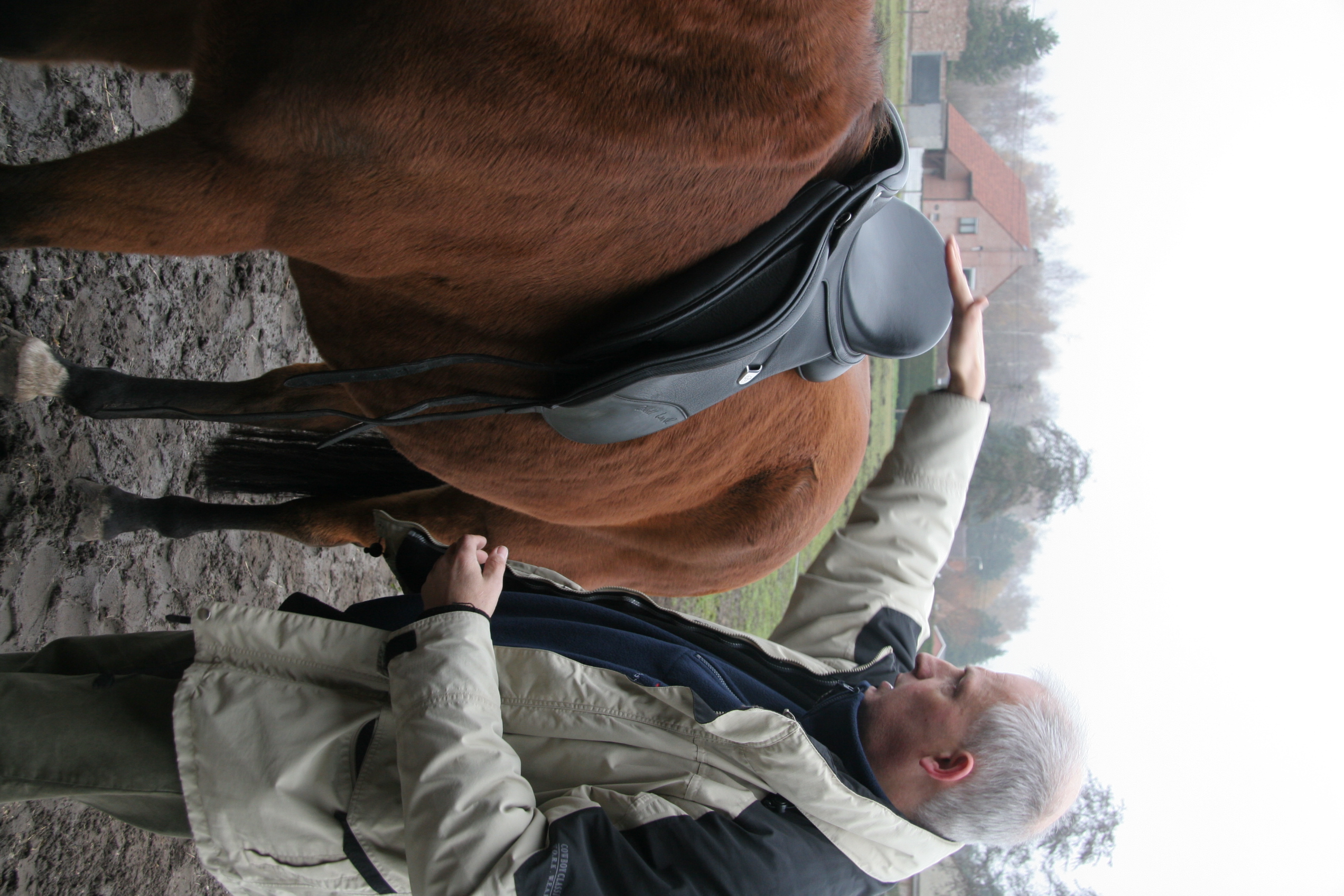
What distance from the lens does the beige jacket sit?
3.67 ft

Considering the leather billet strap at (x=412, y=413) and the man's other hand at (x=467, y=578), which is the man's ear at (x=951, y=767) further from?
→ the leather billet strap at (x=412, y=413)

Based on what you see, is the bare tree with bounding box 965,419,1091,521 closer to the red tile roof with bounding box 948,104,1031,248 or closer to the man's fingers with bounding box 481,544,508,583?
the red tile roof with bounding box 948,104,1031,248

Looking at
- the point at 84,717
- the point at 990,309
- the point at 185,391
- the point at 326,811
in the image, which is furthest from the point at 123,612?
the point at 990,309

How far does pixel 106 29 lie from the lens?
1301mm

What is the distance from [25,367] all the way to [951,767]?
2.34m

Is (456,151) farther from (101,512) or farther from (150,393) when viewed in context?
(101,512)

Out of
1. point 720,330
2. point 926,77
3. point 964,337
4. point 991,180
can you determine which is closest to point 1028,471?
point 991,180

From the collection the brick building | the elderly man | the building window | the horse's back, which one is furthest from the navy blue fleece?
the building window

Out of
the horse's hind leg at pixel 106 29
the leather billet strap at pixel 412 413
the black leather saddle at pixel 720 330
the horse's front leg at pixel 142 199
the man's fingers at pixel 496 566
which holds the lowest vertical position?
the man's fingers at pixel 496 566

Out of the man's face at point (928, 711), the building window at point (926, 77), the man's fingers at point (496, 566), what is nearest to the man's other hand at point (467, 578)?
the man's fingers at point (496, 566)

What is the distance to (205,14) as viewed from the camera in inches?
44.4

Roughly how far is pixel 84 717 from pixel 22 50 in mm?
1162

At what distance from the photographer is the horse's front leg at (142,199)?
3.90 feet

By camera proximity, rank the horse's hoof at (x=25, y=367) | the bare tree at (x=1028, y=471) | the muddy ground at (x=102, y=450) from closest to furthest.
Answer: the horse's hoof at (x=25, y=367), the muddy ground at (x=102, y=450), the bare tree at (x=1028, y=471)
